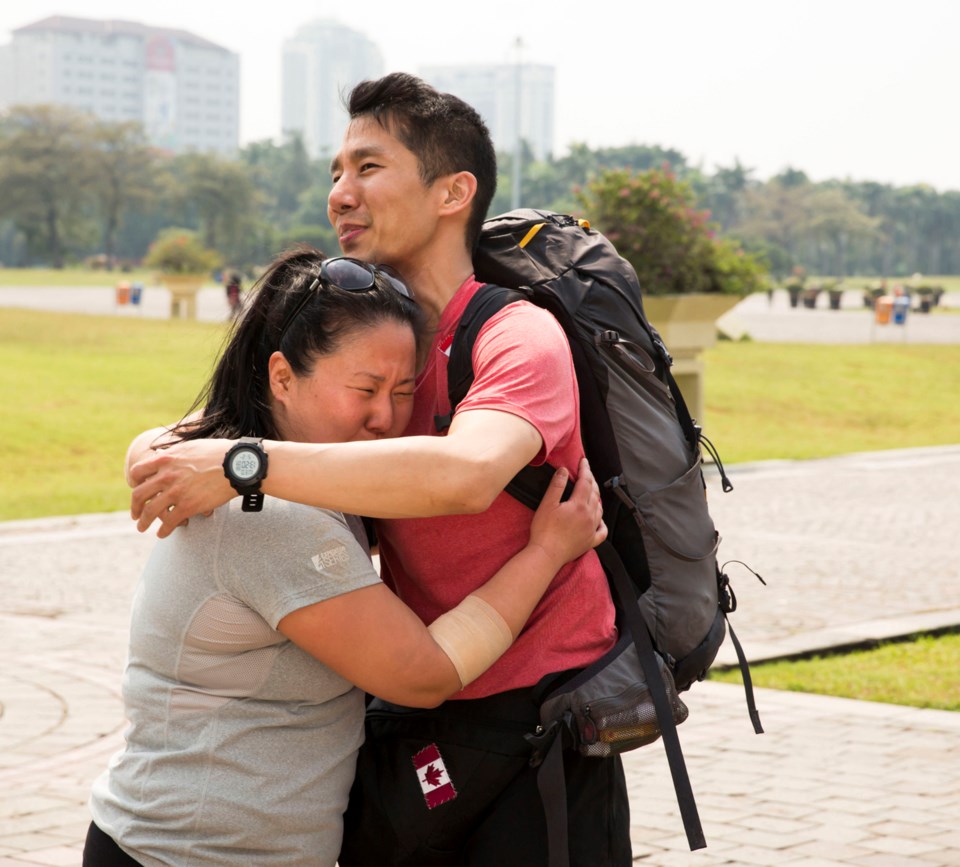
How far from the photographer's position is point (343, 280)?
2283 millimetres

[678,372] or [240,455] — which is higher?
[240,455]

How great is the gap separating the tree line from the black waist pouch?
8584 cm

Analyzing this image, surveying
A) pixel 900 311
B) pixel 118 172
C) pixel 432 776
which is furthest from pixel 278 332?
pixel 118 172

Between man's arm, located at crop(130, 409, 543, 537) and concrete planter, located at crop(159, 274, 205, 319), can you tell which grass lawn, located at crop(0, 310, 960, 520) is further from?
man's arm, located at crop(130, 409, 543, 537)

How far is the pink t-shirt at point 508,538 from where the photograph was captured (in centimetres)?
A: 220

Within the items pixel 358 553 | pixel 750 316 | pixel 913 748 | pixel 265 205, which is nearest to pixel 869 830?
pixel 913 748

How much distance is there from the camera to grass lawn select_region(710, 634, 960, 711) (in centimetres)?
631

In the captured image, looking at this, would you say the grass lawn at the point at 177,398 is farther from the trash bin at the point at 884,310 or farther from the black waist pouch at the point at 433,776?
the black waist pouch at the point at 433,776

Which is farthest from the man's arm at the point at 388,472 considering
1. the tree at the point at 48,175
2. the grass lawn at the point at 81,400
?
the tree at the point at 48,175

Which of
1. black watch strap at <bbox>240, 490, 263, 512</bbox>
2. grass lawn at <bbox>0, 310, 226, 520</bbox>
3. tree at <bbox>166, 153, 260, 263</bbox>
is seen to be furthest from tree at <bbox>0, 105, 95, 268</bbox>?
black watch strap at <bbox>240, 490, 263, 512</bbox>

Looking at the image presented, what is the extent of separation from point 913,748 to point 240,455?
162 inches

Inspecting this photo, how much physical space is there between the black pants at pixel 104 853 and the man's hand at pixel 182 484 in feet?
1.60

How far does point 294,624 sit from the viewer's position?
84.8 inches

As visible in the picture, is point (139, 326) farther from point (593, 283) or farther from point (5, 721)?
point (593, 283)
